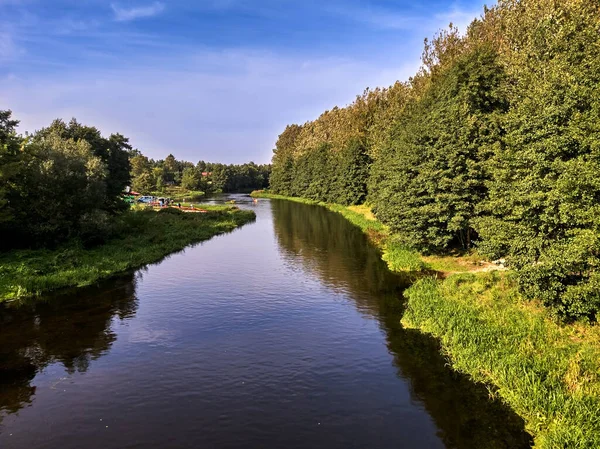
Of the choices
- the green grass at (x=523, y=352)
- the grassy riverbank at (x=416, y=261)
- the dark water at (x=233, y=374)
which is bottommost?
the dark water at (x=233, y=374)

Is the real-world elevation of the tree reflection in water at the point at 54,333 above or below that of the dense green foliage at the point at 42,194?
below

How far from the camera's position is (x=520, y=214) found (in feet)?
77.4

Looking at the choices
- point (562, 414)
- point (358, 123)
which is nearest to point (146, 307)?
point (562, 414)

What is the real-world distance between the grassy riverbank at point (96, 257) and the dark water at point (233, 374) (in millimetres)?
2777

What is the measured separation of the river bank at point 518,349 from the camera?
1515 cm

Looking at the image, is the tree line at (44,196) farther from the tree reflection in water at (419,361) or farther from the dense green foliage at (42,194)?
the tree reflection in water at (419,361)

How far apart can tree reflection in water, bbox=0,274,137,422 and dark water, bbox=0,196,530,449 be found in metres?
0.09

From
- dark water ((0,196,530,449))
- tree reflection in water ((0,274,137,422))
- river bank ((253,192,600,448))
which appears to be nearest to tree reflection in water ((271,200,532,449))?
dark water ((0,196,530,449))

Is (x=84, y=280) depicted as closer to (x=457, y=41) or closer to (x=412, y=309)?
(x=412, y=309)

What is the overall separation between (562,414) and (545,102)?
650 inches

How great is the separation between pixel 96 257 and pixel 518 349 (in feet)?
124

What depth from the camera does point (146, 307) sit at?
30547 mm

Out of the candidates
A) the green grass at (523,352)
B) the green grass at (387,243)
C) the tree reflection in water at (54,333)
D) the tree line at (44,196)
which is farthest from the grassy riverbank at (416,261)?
the tree line at (44,196)

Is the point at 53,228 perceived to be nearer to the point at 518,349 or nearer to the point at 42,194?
the point at 42,194
